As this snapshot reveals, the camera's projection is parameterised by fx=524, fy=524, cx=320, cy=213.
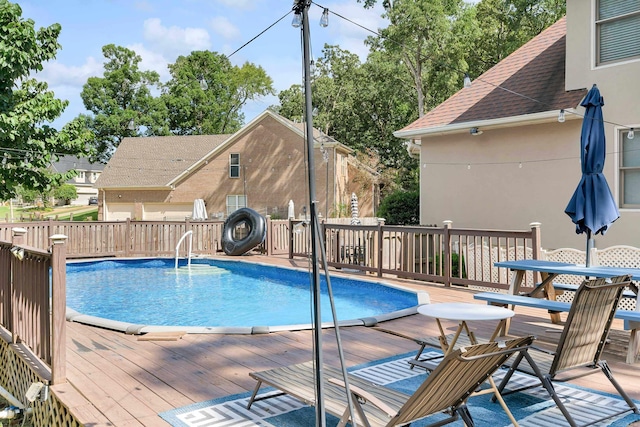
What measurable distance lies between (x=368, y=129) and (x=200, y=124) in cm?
1570

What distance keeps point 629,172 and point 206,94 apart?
34472 mm

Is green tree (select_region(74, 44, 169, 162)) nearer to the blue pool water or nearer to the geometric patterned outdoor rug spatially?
the blue pool water

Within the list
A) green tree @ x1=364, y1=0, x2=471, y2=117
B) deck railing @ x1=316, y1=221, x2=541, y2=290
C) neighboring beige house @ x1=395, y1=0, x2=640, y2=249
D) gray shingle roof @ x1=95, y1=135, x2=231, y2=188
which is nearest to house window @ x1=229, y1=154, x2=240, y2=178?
gray shingle roof @ x1=95, y1=135, x2=231, y2=188

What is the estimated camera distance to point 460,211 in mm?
12062

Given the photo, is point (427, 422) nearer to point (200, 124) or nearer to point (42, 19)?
point (42, 19)

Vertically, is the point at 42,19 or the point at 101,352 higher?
the point at 42,19

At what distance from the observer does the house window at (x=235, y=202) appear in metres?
27.5

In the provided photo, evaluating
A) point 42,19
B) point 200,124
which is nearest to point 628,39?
point 42,19

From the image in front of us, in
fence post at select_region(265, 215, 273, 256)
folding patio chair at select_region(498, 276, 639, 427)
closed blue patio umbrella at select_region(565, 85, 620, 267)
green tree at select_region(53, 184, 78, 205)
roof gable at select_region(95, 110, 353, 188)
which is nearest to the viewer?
folding patio chair at select_region(498, 276, 639, 427)

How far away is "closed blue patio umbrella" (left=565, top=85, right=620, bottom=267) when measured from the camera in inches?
233

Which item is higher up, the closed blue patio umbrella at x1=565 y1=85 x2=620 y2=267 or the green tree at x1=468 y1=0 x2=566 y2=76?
the green tree at x1=468 y1=0 x2=566 y2=76

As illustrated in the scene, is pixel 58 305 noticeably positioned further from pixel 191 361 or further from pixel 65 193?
pixel 65 193

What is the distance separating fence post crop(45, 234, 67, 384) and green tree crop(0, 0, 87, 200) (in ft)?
39.5

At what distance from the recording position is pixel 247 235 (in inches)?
573
